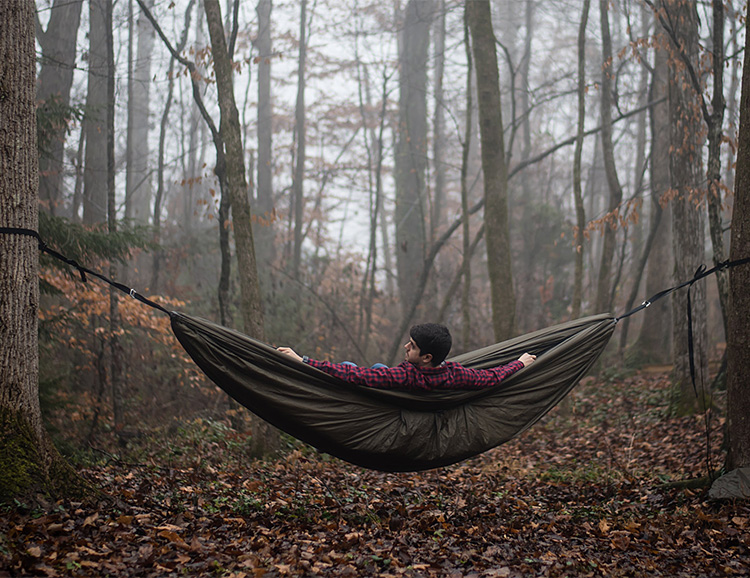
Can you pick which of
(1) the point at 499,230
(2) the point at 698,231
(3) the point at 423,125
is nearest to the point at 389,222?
(3) the point at 423,125

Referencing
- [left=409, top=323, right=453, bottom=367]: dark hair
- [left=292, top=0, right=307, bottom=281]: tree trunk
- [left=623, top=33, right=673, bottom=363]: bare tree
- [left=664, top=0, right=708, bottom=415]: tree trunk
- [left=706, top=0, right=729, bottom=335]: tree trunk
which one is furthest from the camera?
[left=292, top=0, right=307, bottom=281]: tree trunk

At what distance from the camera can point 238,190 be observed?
207 inches

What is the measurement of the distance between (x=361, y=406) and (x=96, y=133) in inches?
312

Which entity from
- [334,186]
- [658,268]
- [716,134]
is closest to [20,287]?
[716,134]

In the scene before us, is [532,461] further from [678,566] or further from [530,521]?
[678,566]

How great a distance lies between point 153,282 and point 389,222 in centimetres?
1039

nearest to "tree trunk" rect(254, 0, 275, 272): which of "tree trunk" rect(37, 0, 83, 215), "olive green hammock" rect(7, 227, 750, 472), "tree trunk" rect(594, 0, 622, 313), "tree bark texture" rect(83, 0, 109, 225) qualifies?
"tree bark texture" rect(83, 0, 109, 225)

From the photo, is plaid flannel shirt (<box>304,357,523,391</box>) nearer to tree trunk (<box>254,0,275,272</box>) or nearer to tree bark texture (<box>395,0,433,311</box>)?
tree trunk (<box>254,0,275,272</box>)

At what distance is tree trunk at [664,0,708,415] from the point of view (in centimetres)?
616

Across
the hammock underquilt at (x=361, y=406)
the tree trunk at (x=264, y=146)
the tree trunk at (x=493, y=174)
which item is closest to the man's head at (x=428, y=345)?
the hammock underquilt at (x=361, y=406)

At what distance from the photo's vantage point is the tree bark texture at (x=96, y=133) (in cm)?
839

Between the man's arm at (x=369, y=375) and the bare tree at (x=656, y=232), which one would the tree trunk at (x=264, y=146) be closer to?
the bare tree at (x=656, y=232)

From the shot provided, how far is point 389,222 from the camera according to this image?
1905cm

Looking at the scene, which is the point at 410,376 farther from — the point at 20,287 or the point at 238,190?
the point at 238,190
